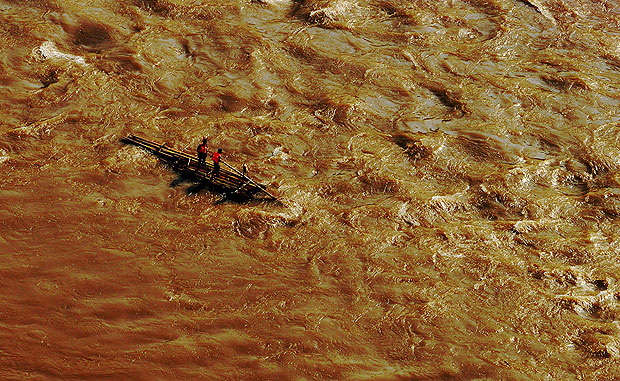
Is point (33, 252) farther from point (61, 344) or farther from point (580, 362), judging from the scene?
point (580, 362)

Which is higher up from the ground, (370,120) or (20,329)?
(370,120)

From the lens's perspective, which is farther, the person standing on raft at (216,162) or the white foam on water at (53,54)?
the white foam on water at (53,54)

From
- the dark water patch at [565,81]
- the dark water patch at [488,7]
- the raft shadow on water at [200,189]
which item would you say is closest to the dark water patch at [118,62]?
the raft shadow on water at [200,189]

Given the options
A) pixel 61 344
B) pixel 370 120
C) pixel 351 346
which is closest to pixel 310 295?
pixel 351 346

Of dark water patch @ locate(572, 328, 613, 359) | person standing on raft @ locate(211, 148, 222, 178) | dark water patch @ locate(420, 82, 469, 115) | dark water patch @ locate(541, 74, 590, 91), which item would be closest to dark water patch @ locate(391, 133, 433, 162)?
dark water patch @ locate(420, 82, 469, 115)

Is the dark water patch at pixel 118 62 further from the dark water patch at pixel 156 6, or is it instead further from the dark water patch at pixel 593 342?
the dark water patch at pixel 593 342

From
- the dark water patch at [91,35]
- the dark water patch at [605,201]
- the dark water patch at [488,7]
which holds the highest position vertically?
the dark water patch at [488,7]
